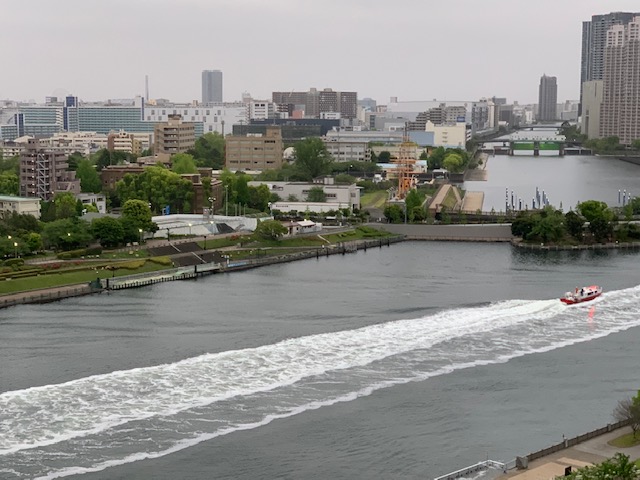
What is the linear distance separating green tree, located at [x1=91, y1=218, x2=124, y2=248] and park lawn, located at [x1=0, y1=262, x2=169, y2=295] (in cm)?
162

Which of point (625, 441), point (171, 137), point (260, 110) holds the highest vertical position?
point (260, 110)

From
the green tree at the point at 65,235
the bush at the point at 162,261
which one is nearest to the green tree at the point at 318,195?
the green tree at the point at 65,235

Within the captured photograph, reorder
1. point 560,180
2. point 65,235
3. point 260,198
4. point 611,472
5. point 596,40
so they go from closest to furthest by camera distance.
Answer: point 611,472
point 65,235
point 260,198
point 560,180
point 596,40

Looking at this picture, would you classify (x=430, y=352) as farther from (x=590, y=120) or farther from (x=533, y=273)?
(x=590, y=120)

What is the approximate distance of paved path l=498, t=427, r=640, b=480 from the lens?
811 centimetres

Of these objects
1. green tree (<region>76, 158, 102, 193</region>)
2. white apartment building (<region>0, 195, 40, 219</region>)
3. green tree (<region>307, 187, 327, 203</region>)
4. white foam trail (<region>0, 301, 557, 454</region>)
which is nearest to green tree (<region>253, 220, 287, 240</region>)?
white apartment building (<region>0, 195, 40, 219</region>)

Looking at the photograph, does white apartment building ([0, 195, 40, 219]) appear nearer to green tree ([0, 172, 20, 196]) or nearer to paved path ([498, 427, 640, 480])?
green tree ([0, 172, 20, 196])

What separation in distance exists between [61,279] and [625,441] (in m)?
10.6

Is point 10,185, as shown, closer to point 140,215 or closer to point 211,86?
point 140,215

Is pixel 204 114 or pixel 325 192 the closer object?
pixel 325 192

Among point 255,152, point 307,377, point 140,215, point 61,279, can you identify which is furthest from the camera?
point 255,152

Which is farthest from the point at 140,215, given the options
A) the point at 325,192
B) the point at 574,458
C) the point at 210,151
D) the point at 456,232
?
the point at 210,151

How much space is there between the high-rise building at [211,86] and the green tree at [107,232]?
102071mm

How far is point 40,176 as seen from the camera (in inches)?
1022
